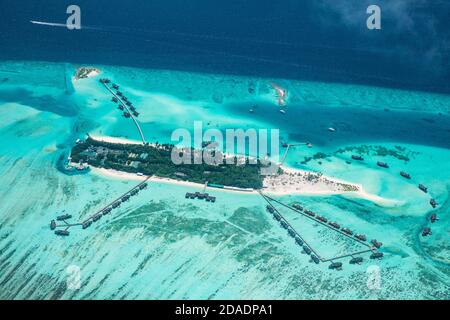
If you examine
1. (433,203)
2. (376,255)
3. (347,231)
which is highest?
(433,203)

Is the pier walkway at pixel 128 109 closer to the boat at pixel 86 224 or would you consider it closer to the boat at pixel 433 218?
the boat at pixel 86 224

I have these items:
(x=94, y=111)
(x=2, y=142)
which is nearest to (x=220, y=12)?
(x=94, y=111)

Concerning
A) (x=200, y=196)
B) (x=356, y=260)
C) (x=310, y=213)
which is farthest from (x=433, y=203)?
(x=200, y=196)

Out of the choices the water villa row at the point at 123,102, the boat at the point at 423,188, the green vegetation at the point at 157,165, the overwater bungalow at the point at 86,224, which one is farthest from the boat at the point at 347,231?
the water villa row at the point at 123,102

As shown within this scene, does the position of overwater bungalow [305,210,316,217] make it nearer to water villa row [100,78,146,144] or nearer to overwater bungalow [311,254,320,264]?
overwater bungalow [311,254,320,264]

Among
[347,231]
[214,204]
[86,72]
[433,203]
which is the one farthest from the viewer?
[86,72]

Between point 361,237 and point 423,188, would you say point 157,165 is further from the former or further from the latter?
point 423,188
